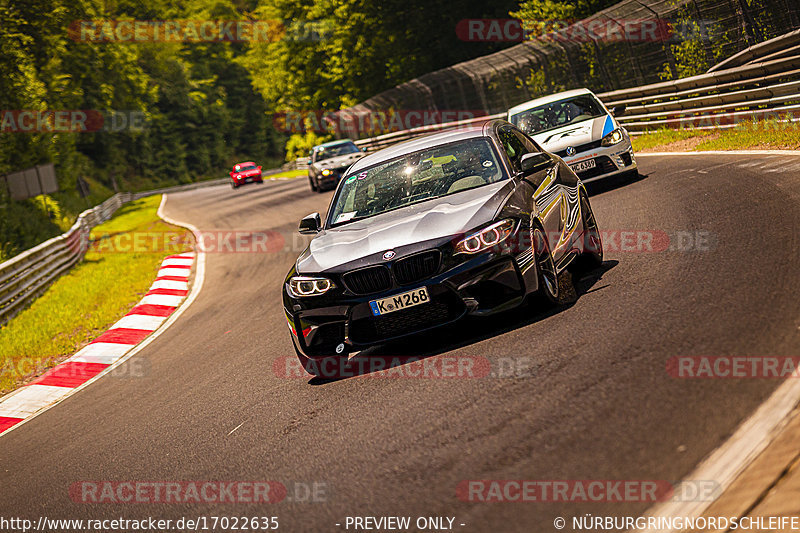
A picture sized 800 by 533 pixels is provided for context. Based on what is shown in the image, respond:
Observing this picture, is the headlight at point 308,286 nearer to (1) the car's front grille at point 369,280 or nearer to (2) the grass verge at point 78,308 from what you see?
(1) the car's front grille at point 369,280

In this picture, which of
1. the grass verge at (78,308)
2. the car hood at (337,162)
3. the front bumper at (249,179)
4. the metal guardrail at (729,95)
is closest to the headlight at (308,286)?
Result: the grass verge at (78,308)

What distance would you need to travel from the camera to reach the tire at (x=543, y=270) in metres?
6.29

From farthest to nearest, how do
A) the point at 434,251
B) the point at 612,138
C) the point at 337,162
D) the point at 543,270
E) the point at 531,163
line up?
the point at 337,162 < the point at 612,138 < the point at 531,163 < the point at 543,270 < the point at 434,251

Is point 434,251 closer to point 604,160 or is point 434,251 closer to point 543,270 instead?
point 543,270

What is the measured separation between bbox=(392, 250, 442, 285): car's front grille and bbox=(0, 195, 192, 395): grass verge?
6.96m

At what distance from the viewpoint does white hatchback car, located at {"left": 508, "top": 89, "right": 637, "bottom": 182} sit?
44.8 feet

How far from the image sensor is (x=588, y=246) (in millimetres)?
7828

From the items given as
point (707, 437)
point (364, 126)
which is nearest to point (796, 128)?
point (707, 437)

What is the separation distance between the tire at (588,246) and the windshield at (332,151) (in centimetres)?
2399

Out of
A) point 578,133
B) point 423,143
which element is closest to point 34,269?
point 578,133

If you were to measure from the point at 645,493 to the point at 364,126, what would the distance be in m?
45.4

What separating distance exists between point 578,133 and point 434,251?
27.9 feet

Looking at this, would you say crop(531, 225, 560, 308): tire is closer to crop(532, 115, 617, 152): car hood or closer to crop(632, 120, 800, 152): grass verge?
crop(532, 115, 617, 152): car hood

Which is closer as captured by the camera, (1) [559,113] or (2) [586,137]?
(2) [586,137]
